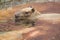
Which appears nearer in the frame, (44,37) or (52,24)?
(44,37)

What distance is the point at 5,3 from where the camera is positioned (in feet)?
10.9

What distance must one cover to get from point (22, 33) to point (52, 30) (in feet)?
1.01

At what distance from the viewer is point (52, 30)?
5.95ft

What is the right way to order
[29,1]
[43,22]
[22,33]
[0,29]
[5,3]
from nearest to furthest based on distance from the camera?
[22,33] < [0,29] < [43,22] < [5,3] < [29,1]

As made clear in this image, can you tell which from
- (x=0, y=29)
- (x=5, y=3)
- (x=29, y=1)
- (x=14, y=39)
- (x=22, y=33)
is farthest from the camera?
(x=29, y=1)

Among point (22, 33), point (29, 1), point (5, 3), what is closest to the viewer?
point (22, 33)

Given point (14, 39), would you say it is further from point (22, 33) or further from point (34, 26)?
point (34, 26)

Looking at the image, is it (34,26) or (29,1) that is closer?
(34,26)

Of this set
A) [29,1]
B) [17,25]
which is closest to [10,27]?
[17,25]

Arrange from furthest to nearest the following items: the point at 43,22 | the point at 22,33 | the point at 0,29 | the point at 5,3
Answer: the point at 5,3
the point at 43,22
the point at 0,29
the point at 22,33

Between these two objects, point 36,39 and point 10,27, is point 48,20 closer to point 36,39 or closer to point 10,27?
point 10,27

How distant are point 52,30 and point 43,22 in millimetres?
297

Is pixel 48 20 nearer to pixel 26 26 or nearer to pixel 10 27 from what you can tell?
pixel 26 26

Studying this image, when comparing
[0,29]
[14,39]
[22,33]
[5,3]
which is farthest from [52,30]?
[5,3]
